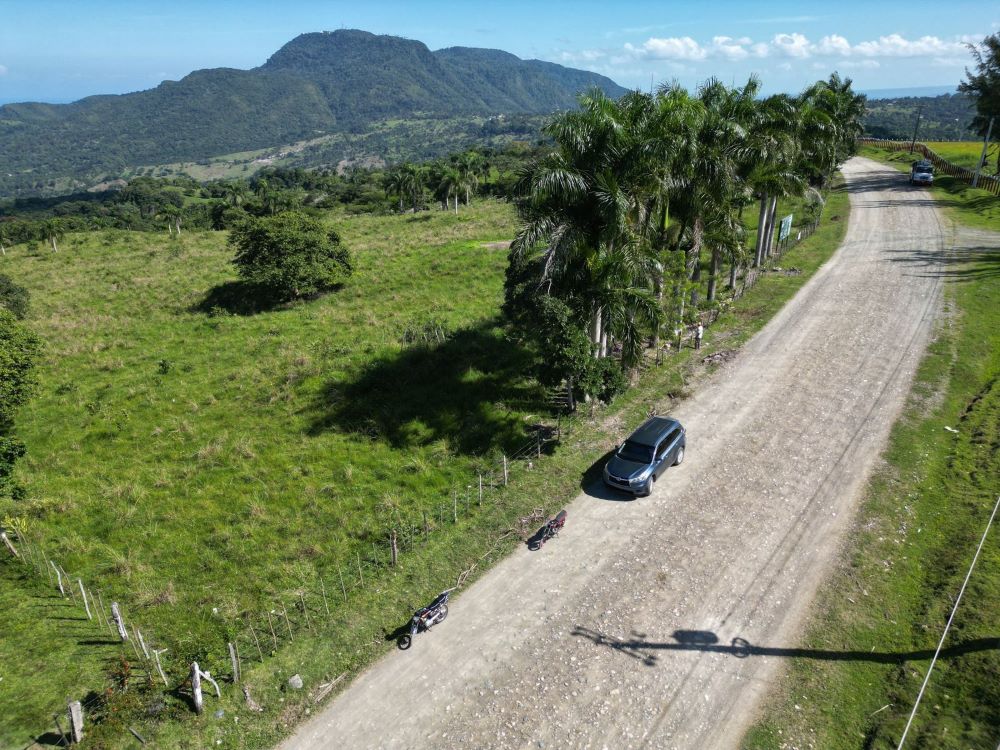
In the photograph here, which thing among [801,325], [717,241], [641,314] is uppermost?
[717,241]

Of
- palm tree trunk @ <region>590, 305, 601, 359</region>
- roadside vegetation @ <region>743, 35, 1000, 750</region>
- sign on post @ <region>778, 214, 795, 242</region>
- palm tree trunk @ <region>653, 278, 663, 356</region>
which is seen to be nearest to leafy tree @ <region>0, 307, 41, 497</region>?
palm tree trunk @ <region>590, 305, 601, 359</region>

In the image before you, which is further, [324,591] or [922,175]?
[922,175]

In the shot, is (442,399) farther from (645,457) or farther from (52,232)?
(52,232)

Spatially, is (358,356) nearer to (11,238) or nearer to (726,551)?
(726,551)

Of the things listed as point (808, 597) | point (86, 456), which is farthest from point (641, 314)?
point (86, 456)

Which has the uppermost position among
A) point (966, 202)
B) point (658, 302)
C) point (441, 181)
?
point (441, 181)

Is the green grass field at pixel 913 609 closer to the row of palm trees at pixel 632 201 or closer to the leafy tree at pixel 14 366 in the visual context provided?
the row of palm trees at pixel 632 201

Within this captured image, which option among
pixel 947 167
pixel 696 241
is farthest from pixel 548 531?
pixel 947 167
